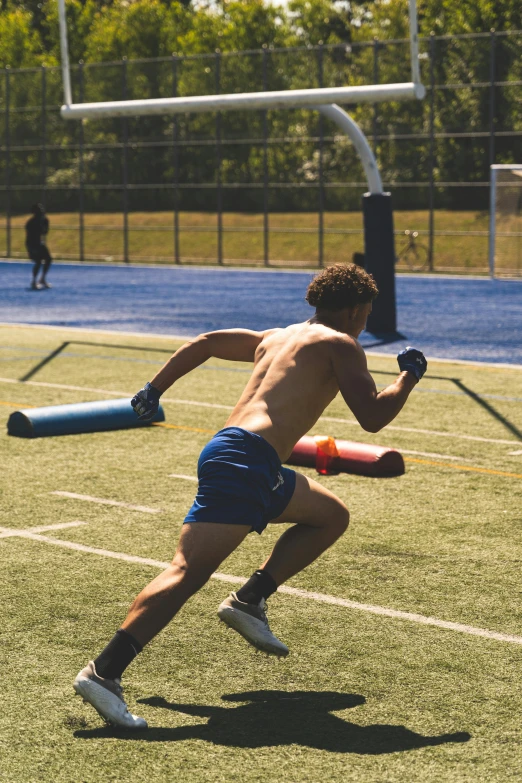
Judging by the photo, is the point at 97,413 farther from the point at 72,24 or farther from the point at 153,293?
the point at 72,24

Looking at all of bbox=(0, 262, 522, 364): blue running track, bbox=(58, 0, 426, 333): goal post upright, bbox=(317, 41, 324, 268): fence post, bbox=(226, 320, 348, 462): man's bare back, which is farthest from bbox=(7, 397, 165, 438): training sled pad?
bbox=(317, 41, 324, 268): fence post

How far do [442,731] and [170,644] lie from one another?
5.17ft

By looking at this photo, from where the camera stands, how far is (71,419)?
11.5 meters

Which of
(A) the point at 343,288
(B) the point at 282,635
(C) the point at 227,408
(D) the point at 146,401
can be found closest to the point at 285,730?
(B) the point at 282,635

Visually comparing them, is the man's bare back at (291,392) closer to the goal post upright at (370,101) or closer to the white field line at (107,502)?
the white field line at (107,502)

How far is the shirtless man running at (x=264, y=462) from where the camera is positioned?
5.00 metres

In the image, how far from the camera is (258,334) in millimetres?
5859

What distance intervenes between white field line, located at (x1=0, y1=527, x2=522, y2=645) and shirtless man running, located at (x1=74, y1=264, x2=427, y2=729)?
0.90 m

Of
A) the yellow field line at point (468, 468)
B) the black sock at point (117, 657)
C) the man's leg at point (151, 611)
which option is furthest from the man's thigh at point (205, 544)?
the yellow field line at point (468, 468)

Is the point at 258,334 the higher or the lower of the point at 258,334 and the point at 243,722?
the higher

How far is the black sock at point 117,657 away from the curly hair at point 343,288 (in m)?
1.67

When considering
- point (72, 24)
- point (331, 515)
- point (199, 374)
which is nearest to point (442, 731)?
point (331, 515)

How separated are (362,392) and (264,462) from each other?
0.50 m

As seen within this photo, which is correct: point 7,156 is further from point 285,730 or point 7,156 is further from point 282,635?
point 285,730
